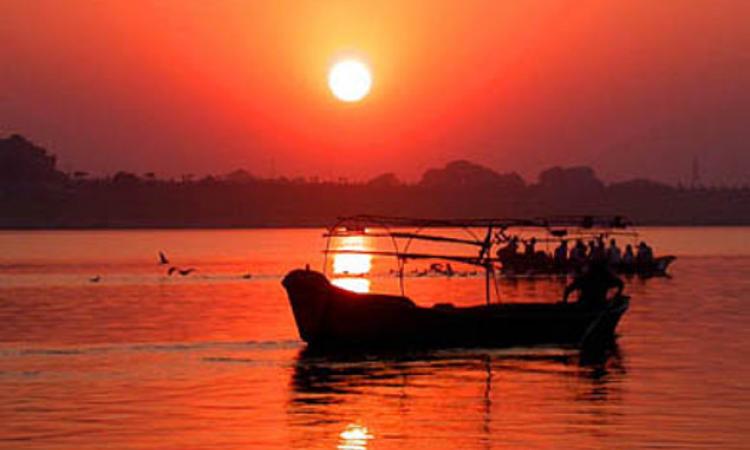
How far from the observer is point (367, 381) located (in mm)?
33625

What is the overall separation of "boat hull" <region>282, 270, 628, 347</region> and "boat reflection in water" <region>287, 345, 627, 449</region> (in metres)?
0.43

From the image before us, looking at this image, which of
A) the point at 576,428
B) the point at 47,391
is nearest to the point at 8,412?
the point at 47,391

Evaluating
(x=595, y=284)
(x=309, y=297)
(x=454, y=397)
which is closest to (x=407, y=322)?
(x=309, y=297)

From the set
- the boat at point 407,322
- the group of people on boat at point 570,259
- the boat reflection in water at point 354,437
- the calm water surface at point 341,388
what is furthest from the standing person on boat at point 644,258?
the boat reflection in water at point 354,437

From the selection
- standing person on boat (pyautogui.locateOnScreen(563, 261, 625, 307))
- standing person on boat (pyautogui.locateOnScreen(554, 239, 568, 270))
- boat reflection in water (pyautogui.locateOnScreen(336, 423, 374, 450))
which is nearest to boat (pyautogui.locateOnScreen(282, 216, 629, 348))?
standing person on boat (pyautogui.locateOnScreen(563, 261, 625, 307))

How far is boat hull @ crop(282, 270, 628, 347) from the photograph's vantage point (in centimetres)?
3928

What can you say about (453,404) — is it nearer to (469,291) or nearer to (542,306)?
(542,306)

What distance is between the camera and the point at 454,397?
30.9 meters

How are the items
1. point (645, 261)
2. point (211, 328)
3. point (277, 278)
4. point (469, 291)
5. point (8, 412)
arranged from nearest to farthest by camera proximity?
point (8, 412) → point (211, 328) → point (469, 291) → point (645, 261) → point (277, 278)

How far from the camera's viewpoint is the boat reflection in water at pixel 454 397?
83.9 feet

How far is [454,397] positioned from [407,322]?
27.8 feet

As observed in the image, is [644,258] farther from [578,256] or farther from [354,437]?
[354,437]

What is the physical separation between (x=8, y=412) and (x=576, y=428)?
414 inches

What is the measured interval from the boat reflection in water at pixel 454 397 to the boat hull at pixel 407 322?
0.43 meters
